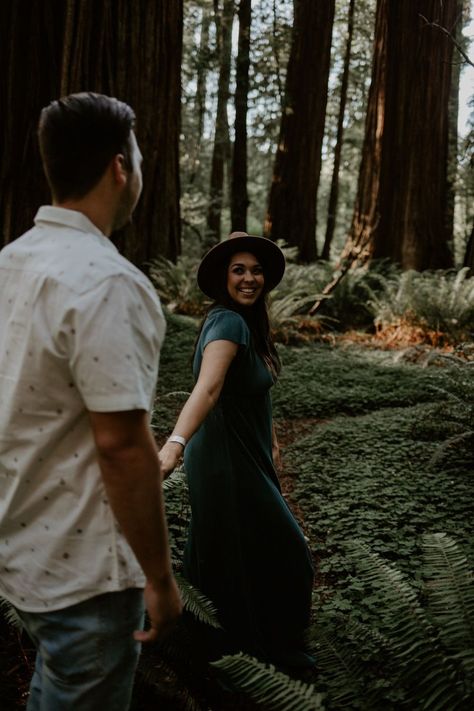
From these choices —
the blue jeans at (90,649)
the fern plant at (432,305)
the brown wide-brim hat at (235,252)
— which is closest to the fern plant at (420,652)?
the blue jeans at (90,649)

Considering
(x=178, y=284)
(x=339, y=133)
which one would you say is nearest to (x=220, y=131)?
(x=339, y=133)

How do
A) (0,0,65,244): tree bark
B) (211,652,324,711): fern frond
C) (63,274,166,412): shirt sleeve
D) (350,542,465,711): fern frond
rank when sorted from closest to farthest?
(63,274,166,412): shirt sleeve → (211,652,324,711): fern frond → (350,542,465,711): fern frond → (0,0,65,244): tree bark

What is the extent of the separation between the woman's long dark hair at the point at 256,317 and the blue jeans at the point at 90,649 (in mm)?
1973

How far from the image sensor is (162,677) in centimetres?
272

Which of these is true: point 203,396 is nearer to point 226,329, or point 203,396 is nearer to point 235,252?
point 226,329

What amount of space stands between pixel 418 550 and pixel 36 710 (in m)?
3.03

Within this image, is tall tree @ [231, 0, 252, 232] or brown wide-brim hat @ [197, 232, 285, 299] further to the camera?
tall tree @ [231, 0, 252, 232]

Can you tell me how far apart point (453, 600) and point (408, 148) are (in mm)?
13325

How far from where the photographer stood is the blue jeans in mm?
1575

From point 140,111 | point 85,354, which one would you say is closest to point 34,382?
point 85,354

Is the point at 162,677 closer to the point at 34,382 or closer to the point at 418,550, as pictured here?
the point at 34,382

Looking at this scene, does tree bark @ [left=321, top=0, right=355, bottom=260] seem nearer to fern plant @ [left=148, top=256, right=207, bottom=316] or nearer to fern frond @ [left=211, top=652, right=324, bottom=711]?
fern plant @ [left=148, top=256, right=207, bottom=316]

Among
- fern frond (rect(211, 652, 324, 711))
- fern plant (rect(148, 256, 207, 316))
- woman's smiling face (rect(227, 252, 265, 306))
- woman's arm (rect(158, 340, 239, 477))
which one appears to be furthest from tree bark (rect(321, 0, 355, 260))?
fern frond (rect(211, 652, 324, 711))

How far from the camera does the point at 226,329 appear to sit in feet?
10.2
